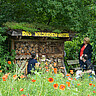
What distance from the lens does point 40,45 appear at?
344 inches

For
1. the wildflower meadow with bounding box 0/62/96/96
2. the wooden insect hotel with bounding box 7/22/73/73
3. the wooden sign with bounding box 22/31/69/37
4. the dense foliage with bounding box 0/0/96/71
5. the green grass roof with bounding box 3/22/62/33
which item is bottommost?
the wildflower meadow with bounding box 0/62/96/96

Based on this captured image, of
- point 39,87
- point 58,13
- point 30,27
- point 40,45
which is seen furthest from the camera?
point 58,13

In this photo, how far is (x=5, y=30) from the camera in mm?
7754

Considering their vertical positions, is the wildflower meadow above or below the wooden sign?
below

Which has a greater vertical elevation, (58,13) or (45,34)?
(58,13)

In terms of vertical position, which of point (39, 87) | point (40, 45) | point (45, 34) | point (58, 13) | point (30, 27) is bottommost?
point (39, 87)

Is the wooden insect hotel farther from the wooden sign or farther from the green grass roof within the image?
the green grass roof

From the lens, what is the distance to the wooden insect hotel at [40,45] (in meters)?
8.07

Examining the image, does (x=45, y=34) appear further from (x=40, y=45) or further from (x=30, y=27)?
(x=40, y=45)

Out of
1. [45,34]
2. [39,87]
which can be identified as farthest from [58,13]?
[39,87]

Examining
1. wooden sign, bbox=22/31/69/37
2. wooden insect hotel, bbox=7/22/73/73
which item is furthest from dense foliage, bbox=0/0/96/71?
wooden insect hotel, bbox=7/22/73/73

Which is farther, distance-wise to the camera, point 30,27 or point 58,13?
point 58,13

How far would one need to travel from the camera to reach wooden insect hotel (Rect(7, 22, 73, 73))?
8.07 metres

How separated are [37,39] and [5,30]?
1590 millimetres
